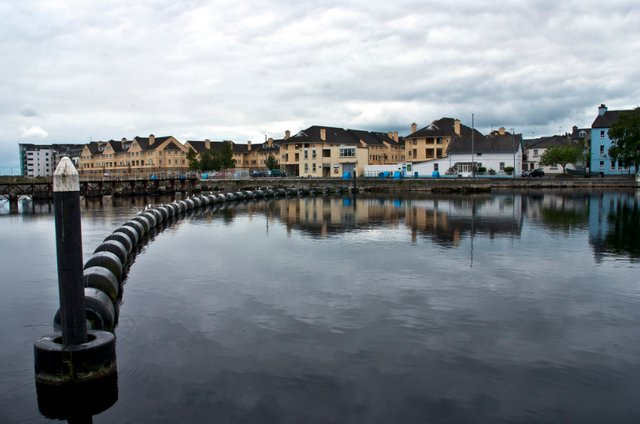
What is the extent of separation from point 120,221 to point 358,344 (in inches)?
1163

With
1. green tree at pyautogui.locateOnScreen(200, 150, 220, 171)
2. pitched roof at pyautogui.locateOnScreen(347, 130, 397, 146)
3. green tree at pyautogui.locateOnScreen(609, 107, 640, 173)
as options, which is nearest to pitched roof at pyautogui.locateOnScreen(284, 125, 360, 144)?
pitched roof at pyautogui.locateOnScreen(347, 130, 397, 146)

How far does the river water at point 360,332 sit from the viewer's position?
9258mm

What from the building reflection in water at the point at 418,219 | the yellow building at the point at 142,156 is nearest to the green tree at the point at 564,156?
the building reflection in water at the point at 418,219

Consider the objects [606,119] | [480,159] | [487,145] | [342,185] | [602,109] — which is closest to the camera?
[342,185]

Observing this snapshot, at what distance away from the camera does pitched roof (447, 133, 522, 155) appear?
298 feet

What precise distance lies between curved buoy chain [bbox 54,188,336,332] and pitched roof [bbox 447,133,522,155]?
179 ft

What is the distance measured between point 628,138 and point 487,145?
69.7 feet

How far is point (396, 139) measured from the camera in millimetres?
131000

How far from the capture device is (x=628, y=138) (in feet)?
254

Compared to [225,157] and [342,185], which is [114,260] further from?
[225,157]

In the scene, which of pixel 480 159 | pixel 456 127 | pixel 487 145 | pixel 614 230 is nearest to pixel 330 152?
pixel 456 127

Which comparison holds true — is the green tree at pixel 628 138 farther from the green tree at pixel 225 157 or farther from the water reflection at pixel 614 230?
the green tree at pixel 225 157

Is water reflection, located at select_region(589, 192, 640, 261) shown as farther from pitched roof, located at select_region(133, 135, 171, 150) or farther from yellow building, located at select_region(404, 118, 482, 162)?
pitched roof, located at select_region(133, 135, 171, 150)

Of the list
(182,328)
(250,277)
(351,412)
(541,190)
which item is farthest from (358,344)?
(541,190)
